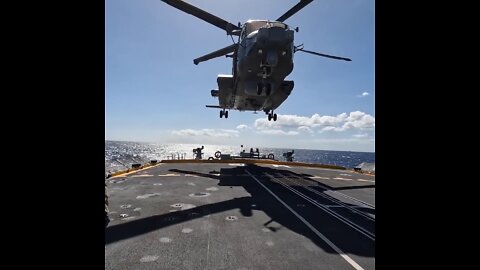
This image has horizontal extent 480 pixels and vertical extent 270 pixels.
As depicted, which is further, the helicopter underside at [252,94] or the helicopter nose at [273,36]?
the helicopter underside at [252,94]

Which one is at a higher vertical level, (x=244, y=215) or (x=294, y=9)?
(x=294, y=9)

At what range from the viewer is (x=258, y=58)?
748 inches

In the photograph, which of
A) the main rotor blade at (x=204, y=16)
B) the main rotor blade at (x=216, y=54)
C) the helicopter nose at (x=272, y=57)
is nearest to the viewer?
the helicopter nose at (x=272, y=57)

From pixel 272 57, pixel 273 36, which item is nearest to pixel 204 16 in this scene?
pixel 273 36

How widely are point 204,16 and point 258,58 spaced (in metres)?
6.89

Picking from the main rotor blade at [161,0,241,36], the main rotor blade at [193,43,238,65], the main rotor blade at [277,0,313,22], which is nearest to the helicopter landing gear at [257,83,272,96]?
the main rotor blade at [161,0,241,36]

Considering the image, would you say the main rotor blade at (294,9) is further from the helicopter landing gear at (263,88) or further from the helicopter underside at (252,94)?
the helicopter landing gear at (263,88)

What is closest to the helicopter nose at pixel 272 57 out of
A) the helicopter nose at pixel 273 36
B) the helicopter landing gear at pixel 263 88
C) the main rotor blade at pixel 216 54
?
the helicopter nose at pixel 273 36

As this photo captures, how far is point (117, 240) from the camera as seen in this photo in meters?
7.26

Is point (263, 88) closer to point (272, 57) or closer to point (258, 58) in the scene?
point (258, 58)

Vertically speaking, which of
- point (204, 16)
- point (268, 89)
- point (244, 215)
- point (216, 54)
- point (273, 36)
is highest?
point (204, 16)

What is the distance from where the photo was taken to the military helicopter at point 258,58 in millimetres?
17812
